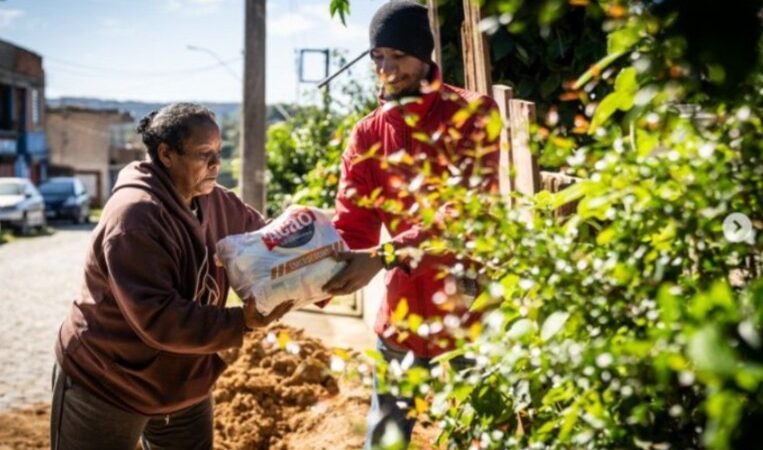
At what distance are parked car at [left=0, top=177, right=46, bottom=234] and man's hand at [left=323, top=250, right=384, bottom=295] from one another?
25.3m

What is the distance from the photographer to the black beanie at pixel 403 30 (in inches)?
128

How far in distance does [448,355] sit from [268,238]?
39.4 inches

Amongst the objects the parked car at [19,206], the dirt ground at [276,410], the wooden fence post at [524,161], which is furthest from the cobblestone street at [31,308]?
the wooden fence post at [524,161]

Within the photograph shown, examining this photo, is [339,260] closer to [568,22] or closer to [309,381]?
[568,22]

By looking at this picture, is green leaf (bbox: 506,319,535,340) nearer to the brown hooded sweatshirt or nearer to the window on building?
the brown hooded sweatshirt

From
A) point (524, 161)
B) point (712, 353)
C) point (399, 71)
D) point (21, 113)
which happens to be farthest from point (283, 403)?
point (21, 113)

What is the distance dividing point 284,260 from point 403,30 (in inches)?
41.1

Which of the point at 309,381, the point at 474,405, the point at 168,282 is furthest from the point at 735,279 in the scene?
the point at 309,381

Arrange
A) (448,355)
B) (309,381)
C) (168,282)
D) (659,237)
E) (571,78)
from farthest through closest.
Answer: (309,381) → (571,78) → (168,282) → (448,355) → (659,237)

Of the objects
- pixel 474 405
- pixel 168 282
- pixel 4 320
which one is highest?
pixel 168 282

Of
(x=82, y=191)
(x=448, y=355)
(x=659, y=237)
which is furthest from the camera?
(x=82, y=191)

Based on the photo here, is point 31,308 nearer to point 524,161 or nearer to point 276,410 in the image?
point 276,410

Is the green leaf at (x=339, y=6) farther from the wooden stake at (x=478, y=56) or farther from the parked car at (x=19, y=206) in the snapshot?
the parked car at (x=19, y=206)

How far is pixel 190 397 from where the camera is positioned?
3.09 meters
